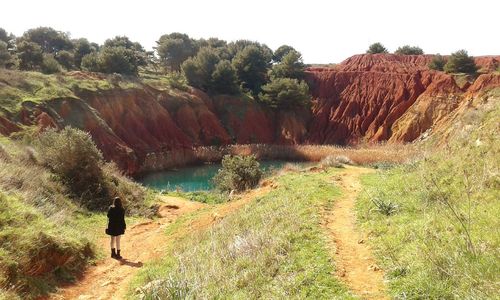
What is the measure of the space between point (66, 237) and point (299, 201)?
709 cm

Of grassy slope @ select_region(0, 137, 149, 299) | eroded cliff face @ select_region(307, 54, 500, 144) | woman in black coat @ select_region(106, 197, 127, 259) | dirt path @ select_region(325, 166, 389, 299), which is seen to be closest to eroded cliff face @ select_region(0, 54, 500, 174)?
eroded cliff face @ select_region(307, 54, 500, 144)

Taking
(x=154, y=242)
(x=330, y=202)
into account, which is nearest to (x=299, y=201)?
(x=330, y=202)

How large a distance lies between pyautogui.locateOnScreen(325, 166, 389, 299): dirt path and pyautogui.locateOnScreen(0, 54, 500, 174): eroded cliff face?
28718 mm

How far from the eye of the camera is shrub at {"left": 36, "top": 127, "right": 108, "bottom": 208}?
63.5 ft

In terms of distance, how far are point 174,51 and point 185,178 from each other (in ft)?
130

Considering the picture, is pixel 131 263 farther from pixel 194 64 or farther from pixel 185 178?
pixel 194 64

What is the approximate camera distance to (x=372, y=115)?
189 ft

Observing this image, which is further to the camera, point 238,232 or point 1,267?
point 238,232

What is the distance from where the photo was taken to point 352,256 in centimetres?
868

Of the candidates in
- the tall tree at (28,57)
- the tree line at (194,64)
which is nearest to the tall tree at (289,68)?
the tree line at (194,64)

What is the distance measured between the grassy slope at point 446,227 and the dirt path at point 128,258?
5.94 meters

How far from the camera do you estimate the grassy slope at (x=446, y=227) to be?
5.93 m

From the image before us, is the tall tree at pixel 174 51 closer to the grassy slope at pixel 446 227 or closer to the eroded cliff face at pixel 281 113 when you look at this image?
the eroded cliff face at pixel 281 113

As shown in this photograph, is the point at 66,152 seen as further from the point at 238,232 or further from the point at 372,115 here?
the point at 372,115
